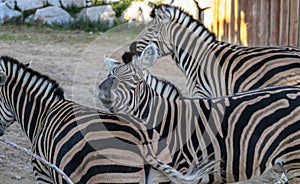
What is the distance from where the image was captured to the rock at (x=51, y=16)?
1508cm

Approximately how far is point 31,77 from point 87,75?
596 centimetres

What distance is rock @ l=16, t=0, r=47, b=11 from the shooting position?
15.1m

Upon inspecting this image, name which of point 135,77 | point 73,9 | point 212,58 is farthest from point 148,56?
point 73,9

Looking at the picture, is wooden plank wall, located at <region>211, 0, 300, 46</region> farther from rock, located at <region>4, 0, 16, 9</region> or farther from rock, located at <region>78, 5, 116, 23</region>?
rock, located at <region>4, 0, 16, 9</region>

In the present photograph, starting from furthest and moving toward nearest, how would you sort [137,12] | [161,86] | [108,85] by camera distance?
1. [137,12]
2. [161,86]
3. [108,85]

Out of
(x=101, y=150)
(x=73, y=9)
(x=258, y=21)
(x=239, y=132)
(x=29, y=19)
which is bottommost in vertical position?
(x=29, y=19)

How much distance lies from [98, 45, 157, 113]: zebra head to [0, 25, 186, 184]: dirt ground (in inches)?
86.2

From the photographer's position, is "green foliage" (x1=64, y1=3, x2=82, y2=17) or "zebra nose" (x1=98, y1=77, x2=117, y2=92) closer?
"zebra nose" (x1=98, y1=77, x2=117, y2=92)

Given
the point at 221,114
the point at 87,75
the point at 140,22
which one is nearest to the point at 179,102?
the point at 221,114

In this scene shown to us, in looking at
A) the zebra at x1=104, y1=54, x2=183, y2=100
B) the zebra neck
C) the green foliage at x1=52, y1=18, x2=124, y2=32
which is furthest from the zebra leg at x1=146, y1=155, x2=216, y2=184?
the green foliage at x1=52, y1=18, x2=124, y2=32

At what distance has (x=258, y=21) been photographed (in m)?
8.47

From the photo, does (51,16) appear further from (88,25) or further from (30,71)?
(30,71)

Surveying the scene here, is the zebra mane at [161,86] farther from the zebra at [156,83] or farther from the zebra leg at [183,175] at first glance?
the zebra leg at [183,175]

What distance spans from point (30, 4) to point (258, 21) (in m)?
8.08
